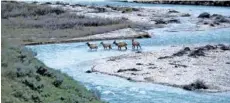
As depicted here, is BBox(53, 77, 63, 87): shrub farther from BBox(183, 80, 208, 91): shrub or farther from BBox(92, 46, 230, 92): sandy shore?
BBox(92, 46, 230, 92): sandy shore

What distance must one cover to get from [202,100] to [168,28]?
41.2m

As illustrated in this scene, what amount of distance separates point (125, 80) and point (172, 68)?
14.7ft

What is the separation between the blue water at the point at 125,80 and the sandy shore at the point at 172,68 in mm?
1115

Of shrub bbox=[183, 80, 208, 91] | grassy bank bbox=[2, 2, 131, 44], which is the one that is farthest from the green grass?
grassy bank bbox=[2, 2, 131, 44]

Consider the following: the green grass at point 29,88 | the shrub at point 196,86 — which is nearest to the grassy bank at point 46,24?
the shrub at point 196,86

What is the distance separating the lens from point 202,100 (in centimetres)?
2322

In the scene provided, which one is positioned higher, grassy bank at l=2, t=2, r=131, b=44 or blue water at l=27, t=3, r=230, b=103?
blue water at l=27, t=3, r=230, b=103

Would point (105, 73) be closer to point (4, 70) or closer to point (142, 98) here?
point (142, 98)

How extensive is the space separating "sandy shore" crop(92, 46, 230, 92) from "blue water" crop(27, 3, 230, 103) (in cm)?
112

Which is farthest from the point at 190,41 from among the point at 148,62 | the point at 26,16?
the point at 26,16

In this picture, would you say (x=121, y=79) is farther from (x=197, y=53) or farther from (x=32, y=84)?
(x=32, y=84)

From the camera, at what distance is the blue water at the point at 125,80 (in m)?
23.8

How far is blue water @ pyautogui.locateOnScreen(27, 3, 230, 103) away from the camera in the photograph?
23.8 metres

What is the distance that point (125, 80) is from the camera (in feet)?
95.6
